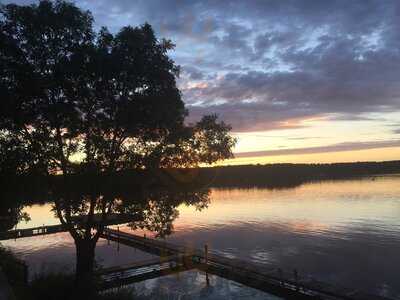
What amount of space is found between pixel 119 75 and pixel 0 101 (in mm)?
5944

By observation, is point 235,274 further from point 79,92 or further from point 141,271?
point 79,92

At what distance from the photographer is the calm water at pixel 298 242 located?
38.2 m

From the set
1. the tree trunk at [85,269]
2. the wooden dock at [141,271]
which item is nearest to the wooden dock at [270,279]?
the wooden dock at [141,271]

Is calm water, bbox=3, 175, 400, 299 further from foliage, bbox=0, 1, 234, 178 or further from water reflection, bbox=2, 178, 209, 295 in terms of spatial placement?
foliage, bbox=0, 1, 234, 178

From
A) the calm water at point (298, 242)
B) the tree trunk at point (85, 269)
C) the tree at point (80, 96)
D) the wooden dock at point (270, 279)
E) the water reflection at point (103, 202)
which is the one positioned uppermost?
the tree at point (80, 96)

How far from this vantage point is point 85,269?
23.1 m

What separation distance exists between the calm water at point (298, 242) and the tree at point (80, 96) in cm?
1570

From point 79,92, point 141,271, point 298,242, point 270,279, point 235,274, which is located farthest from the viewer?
point 298,242

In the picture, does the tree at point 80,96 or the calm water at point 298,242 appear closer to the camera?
the tree at point 80,96

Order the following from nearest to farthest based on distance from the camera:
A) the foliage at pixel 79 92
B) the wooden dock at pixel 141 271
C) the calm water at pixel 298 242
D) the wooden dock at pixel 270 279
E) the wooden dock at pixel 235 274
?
the foliage at pixel 79 92
the wooden dock at pixel 270 279
the wooden dock at pixel 235 274
the wooden dock at pixel 141 271
the calm water at pixel 298 242

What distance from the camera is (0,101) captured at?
→ 1888 centimetres

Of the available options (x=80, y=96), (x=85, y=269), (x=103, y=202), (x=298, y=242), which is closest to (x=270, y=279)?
(x=85, y=269)

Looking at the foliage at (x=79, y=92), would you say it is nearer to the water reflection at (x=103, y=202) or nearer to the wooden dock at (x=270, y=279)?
the water reflection at (x=103, y=202)

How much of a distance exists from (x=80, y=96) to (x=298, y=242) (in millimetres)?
40979
